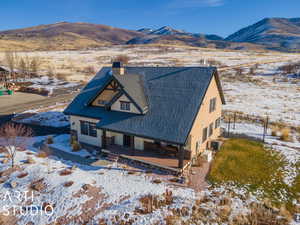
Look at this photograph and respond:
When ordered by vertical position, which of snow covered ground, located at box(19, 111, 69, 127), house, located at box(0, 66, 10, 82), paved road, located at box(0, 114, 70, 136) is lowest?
paved road, located at box(0, 114, 70, 136)

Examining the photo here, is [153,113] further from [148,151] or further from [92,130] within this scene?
[92,130]

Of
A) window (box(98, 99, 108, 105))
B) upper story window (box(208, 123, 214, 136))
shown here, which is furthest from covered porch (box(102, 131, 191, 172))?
upper story window (box(208, 123, 214, 136))

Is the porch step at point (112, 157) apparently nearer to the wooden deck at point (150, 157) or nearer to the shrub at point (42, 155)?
the wooden deck at point (150, 157)

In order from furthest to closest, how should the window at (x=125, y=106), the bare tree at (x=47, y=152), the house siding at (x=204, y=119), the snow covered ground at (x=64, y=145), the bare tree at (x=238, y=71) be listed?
1. the bare tree at (x=238, y=71)
2. the snow covered ground at (x=64, y=145)
3. the window at (x=125, y=106)
4. the bare tree at (x=47, y=152)
5. the house siding at (x=204, y=119)

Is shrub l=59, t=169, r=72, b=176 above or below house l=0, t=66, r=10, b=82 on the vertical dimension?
below

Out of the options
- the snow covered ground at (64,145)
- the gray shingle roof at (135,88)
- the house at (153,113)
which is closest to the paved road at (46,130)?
the snow covered ground at (64,145)

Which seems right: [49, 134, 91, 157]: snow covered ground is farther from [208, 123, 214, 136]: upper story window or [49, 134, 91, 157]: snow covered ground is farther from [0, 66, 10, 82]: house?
[0, 66, 10, 82]: house
